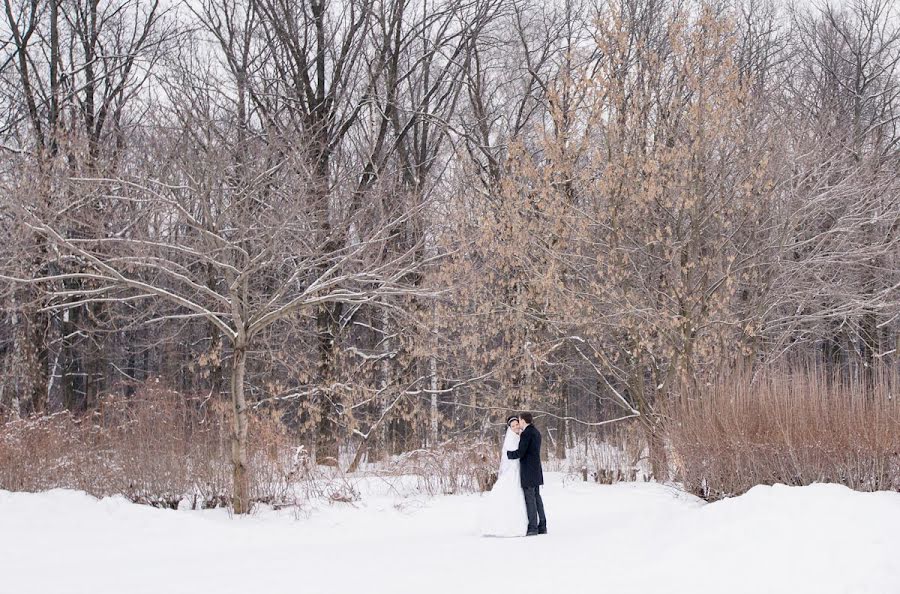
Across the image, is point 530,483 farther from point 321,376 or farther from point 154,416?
point 321,376

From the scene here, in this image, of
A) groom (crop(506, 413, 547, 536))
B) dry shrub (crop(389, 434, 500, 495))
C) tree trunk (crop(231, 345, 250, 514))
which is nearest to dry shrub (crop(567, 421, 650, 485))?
dry shrub (crop(389, 434, 500, 495))

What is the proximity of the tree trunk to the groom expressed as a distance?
397 cm

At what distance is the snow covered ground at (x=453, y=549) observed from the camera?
24.1 ft

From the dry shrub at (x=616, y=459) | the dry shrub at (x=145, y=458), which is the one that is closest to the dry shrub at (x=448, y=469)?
the dry shrub at (x=616, y=459)

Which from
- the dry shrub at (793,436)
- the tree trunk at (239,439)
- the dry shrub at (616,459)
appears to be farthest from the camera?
the dry shrub at (616,459)

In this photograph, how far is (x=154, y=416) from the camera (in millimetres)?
13258

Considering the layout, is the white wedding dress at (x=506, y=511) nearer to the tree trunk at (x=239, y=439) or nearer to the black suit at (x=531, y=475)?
the black suit at (x=531, y=475)

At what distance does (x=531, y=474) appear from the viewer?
11062 mm

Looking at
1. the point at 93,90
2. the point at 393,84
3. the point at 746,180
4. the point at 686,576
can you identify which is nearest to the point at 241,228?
the point at 686,576

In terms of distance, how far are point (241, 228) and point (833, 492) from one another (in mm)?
8025

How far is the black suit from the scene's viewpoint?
434 inches

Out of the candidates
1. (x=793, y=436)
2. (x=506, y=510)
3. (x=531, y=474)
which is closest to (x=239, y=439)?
(x=506, y=510)

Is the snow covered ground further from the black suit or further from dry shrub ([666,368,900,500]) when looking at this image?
dry shrub ([666,368,900,500])

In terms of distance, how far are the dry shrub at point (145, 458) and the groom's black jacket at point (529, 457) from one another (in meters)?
4.02
